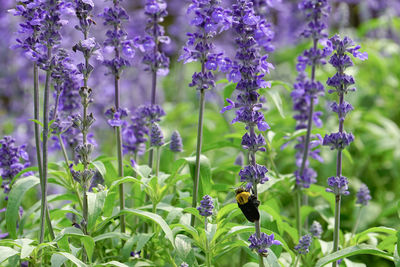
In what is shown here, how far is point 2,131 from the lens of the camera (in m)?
6.80

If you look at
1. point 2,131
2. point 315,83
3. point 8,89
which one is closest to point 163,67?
point 315,83

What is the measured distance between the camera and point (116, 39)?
120 inches

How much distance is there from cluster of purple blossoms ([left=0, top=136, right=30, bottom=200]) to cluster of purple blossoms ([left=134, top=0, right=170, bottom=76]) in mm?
1008

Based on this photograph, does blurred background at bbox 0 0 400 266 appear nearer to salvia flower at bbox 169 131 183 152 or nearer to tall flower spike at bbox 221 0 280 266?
salvia flower at bbox 169 131 183 152

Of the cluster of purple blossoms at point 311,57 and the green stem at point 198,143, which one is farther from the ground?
the cluster of purple blossoms at point 311,57

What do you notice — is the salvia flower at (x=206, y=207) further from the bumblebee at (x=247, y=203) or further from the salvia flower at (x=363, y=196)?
the salvia flower at (x=363, y=196)

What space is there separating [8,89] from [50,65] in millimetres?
5228

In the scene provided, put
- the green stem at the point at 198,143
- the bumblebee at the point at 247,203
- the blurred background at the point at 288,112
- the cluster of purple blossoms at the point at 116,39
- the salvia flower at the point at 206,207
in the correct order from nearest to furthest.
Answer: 1. the bumblebee at the point at 247,203
2. the salvia flower at the point at 206,207
3. the green stem at the point at 198,143
4. the cluster of purple blossoms at the point at 116,39
5. the blurred background at the point at 288,112

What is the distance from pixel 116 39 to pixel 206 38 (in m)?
0.61

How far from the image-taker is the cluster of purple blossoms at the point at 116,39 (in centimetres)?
301

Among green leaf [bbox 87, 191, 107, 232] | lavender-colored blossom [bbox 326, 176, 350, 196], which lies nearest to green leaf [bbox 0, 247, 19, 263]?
green leaf [bbox 87, 191, 107, 232]

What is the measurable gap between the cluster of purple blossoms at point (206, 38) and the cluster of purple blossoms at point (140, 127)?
0.67m

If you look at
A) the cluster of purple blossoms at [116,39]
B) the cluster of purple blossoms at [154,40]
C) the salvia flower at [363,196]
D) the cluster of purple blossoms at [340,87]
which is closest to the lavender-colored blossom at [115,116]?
the cluster of purple blossoms at [116,39]

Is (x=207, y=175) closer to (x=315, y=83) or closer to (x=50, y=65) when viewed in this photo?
(x=315, y=83)
